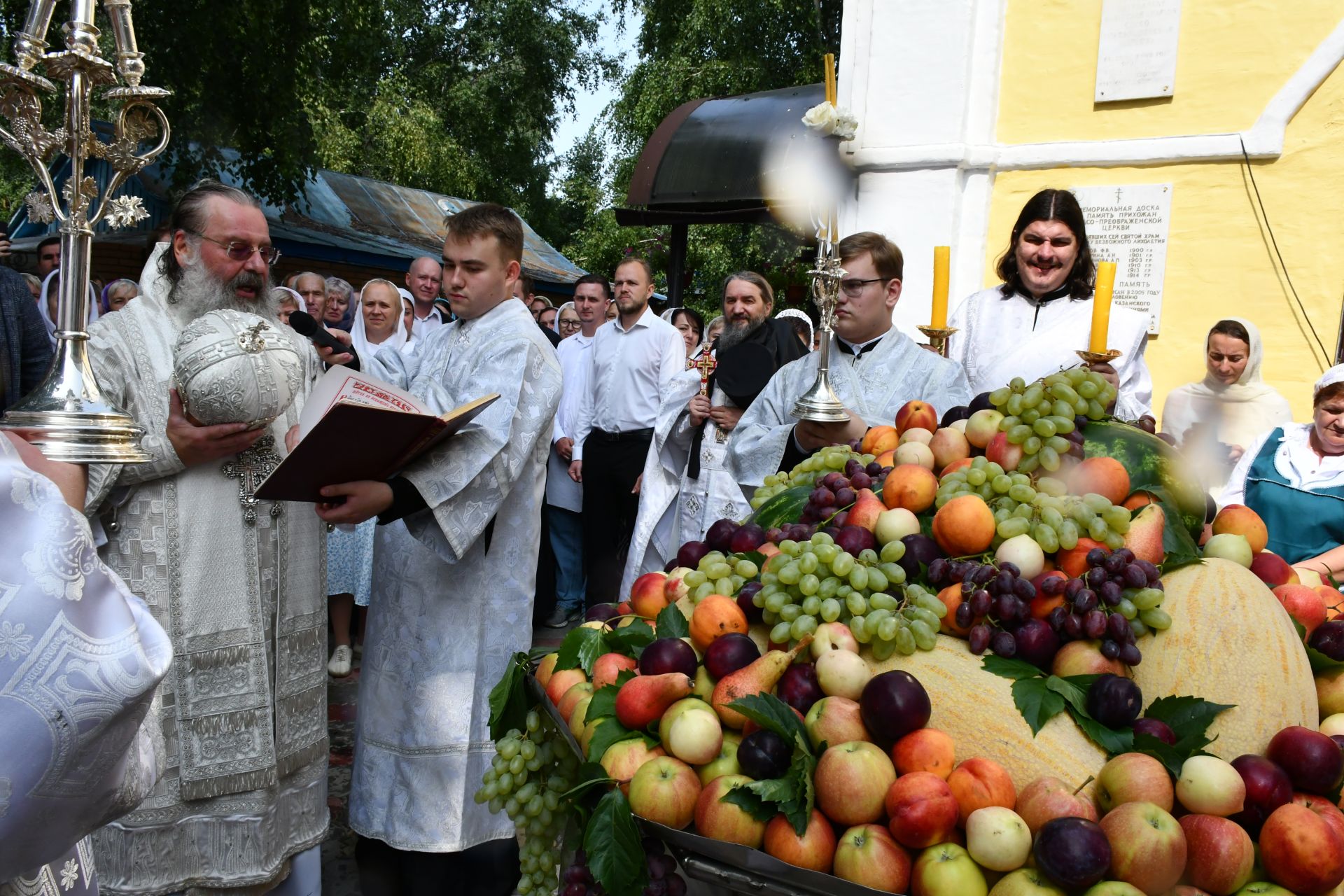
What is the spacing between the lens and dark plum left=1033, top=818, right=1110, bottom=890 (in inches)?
45.6

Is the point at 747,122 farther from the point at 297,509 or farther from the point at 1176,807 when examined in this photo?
the point at 1176,807

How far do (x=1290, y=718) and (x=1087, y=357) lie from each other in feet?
3.43

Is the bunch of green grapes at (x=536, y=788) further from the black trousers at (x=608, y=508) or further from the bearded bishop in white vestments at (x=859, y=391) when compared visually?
the black trousers at (x=608, y=508)

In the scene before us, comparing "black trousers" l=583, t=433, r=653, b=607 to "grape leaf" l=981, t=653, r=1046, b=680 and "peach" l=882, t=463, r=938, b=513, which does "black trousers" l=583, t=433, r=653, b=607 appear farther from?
"grape leaf" l=981, t=653, r=1046, b=680

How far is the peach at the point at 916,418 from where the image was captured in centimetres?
222

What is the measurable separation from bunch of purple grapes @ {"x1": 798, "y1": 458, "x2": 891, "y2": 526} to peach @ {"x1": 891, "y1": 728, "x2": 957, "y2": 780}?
55 centimetres

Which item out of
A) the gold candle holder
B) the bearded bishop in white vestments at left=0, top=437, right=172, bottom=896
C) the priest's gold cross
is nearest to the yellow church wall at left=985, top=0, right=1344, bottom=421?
the priest's gold cross

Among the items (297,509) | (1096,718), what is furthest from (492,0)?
(1096,718)

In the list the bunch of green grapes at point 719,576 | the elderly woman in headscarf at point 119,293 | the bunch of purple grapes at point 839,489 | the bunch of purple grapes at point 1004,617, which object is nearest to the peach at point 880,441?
the bunch of purple grapes at point 839,489

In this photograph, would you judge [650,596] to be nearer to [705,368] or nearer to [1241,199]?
[705,368]

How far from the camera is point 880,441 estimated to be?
2.22m

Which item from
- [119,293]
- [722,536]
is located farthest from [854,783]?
[119,293]

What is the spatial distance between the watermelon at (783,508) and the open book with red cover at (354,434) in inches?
35.2

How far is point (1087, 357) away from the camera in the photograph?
2344 millimetres
